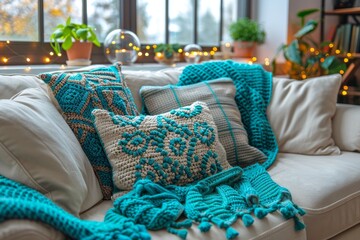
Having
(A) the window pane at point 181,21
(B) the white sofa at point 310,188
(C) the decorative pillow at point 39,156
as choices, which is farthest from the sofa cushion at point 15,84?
(A) the window pane at point 181,21

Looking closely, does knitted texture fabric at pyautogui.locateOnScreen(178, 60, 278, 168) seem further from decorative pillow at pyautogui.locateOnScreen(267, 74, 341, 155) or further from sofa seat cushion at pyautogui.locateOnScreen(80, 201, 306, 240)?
sofa seat cushion at pyautogui.locateOnScreen(80, 201, 306, 240)

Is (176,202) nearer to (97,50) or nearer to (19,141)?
(19,141)

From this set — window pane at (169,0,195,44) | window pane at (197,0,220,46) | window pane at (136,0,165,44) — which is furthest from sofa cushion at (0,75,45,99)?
window pane at (197,0,220,46)

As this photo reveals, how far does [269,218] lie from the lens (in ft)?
4.53

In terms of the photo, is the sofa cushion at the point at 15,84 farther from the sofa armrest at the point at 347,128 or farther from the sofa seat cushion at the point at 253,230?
the sofa armrest at the point at 347,128

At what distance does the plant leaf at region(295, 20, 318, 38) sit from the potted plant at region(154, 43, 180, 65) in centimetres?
93

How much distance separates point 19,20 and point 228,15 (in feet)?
5.48

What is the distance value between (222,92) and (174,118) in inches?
17.2

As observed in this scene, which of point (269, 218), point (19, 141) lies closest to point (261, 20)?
point (269, 218)

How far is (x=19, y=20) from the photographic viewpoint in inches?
96.9

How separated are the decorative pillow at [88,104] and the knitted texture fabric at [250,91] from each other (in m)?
0.54

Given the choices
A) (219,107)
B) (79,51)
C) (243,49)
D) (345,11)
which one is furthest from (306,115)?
(345,11)

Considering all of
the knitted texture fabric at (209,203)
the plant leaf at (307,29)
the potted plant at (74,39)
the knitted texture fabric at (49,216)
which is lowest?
the knitted texture fabric at (209,203)

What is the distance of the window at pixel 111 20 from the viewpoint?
245cm
